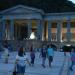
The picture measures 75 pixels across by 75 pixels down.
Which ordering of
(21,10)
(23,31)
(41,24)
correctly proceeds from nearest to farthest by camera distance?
1. (21,10)
2. (41,24)
3. (23,31)

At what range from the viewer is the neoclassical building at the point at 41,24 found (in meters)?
66.1

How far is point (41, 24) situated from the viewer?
68.5m

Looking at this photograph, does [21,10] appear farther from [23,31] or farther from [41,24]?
[23,31]

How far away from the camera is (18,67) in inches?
503

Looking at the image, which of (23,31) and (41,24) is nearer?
(41,24)

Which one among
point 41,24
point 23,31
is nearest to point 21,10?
point 41,24

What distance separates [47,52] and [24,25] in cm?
5533

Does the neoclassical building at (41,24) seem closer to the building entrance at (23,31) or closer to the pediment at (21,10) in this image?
the pediment at (21,10)

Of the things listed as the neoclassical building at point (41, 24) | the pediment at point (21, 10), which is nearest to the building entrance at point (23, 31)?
the neoclassical building at point (41, 24)

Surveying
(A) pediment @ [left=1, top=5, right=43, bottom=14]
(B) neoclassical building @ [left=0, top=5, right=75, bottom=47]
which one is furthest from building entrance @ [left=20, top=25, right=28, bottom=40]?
(A) pediment @ [left=1, top=5, right=43, bottom=14]

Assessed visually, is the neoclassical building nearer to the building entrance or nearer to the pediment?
the pediment

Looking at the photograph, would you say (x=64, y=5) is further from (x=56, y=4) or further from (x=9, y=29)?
(x=9, y=29)

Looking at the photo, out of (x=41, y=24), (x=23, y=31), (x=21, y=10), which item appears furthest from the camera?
(x=23, y=31)

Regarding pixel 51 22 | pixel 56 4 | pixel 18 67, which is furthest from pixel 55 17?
pixel 18 67
